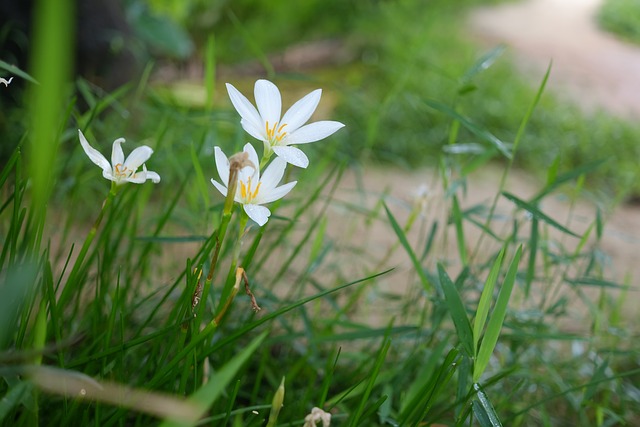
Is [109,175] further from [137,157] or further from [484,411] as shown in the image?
[484,411]

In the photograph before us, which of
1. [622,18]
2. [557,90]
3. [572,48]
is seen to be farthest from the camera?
[622,18]

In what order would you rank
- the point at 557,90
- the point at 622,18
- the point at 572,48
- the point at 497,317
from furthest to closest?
the point at 622,18 → the point at 572,48 → the point at 557,90 → the point at 497,317

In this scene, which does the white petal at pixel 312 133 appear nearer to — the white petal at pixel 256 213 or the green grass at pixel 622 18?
the white petal at pixel 256 213

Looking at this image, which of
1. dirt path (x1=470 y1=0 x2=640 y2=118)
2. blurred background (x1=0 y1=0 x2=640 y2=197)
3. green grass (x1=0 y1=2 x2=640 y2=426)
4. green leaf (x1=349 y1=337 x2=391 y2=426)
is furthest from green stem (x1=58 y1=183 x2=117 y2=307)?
dirt path (x1=470 y1=0 x2=640 y2=118)

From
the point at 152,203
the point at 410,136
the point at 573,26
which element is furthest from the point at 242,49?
the point at 573,26

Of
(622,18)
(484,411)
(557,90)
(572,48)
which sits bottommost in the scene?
(484,411)

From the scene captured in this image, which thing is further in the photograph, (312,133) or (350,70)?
(350,70)

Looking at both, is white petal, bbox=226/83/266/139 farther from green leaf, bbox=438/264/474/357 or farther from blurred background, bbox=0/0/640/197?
blurred background, bbox=0/0/640/197

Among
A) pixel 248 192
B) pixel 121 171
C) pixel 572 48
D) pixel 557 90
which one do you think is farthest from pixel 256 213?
pixel 572 48
